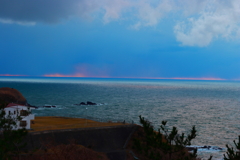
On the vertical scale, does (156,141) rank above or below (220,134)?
above

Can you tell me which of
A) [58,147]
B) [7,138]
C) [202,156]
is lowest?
[202,156]

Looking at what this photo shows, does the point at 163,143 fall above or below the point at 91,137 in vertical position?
above

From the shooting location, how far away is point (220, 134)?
58938 millimetres

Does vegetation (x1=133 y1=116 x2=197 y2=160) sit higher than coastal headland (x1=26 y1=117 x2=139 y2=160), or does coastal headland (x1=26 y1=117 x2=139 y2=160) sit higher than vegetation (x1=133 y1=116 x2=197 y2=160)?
vegetation (x1=133 y1=116 x2=197 y2=160)

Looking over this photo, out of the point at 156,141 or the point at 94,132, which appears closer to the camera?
the point at 156,141

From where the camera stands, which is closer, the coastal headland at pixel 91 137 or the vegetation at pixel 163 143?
the vegetation at pixel 163 143

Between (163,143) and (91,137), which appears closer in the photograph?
(163,143)

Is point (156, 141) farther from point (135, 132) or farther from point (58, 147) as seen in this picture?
point (135, 132)

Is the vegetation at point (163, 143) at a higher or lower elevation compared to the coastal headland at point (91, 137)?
higher

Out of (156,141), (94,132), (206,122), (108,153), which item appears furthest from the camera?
(206,122)

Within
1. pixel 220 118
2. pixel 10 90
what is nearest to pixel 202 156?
pixel 220 118

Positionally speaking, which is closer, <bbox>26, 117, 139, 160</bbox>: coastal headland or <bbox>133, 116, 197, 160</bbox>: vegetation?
<bbox>133, 116, 197, 160</bbox>: vegetation

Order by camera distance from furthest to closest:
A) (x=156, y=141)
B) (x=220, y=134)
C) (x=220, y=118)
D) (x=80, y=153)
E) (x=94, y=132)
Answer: (x=220, y=118)
(x=220, y=134)
(x=94, y=132)
(x=80, y=153)
(x=156, y=141)

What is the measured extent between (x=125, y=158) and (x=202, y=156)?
1474 centimetres
